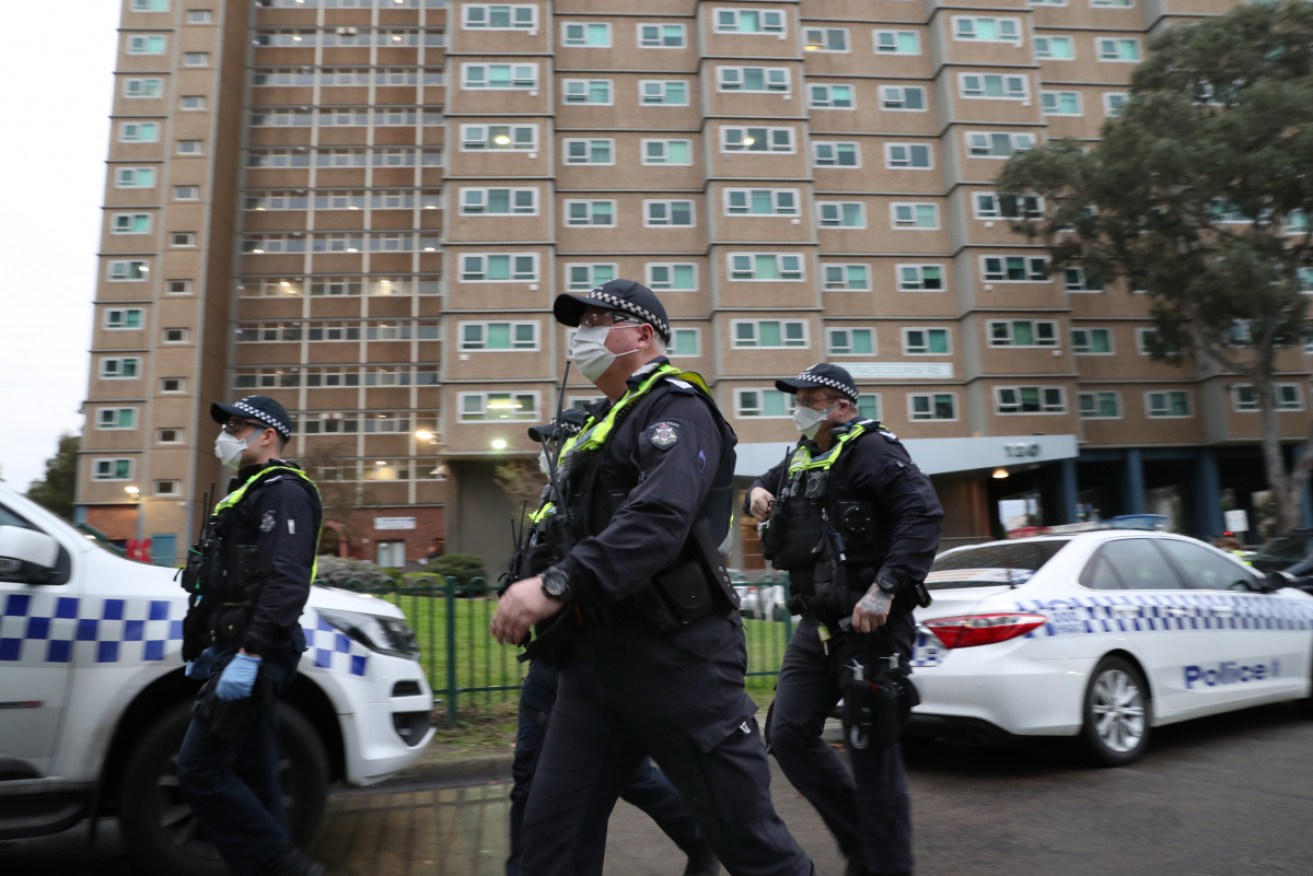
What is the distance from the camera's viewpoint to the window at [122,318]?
46375 mm

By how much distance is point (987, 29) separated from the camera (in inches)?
1585

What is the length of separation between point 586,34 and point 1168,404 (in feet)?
96.9

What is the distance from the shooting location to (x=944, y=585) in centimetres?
583

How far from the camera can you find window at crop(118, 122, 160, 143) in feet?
155

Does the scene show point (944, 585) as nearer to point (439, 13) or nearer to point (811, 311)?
point (811, 311)

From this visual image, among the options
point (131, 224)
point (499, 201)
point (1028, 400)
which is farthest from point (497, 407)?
point (131, 224)

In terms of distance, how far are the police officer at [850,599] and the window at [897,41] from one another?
136 feet

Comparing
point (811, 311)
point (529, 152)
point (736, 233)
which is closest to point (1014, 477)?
point (811, 311)

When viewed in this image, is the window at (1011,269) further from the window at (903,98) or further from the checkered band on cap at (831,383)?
the checkered band on cap at (831,383)

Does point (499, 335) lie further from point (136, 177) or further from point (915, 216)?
point (136, 177)

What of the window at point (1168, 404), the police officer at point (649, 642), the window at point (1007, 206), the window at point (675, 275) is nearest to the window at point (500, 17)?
the window at point (675, 275)

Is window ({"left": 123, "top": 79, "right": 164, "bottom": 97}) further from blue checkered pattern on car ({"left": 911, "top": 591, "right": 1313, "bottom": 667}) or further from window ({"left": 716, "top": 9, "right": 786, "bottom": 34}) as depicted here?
blue checkered pattern on car ({"left": 911, "top": 591, "right": 1313, "bottom": 667})

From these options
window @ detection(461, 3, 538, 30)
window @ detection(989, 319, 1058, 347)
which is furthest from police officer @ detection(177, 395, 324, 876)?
window @ detection(461, 3, 538, 30)

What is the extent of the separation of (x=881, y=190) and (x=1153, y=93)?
37.1 feet
